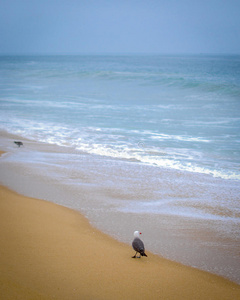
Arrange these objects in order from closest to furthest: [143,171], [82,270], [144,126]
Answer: [82,270], [143,171], [144,126]

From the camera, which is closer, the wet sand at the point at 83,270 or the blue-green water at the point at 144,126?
the wet sand at the point at 83,270

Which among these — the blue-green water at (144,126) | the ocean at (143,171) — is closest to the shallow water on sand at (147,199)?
the ocean at (143,171)

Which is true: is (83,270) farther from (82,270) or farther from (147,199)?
(147,199)

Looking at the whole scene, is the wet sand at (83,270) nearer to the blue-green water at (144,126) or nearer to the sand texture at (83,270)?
the sand texture at (83,270)

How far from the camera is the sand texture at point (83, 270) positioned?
3.86 metres

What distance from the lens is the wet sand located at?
3863 mm

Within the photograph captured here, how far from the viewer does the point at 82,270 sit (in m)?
4.25

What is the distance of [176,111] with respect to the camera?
62.0ft

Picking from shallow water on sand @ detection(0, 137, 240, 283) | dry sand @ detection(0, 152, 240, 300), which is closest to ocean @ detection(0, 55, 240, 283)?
shallow water on sand @ detection(0, 137, 240, 283)

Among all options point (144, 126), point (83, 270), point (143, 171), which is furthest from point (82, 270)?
point (144, 126)

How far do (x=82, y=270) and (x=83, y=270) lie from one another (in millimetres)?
13

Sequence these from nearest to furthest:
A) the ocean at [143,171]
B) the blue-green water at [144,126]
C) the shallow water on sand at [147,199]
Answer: the shallow water on sand at [147,199] → the ocean at [143,171] → the blue-green water at [144,126]

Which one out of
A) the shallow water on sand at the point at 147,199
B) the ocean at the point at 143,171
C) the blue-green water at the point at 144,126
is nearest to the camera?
the shallow water on sand at the point at 147,199

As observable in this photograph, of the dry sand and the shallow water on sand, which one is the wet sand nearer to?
the dry sand
